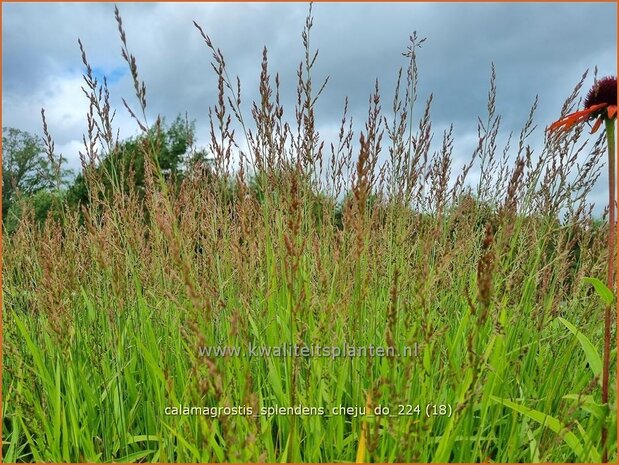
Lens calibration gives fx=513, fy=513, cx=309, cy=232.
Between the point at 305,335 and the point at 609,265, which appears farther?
the point at 305,335

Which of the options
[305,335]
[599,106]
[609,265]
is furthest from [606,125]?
[305,335]

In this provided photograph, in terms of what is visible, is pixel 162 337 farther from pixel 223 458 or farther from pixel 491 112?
pixel 491 112

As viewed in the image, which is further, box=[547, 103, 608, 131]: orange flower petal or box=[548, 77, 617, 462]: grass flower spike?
box=[547, 103, 608, 131]: orange flower petal

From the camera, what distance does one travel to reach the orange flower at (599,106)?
1.70 m

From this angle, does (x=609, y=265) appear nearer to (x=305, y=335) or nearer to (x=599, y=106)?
(x=599, y=106)

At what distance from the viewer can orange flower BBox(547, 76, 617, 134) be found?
5.58 feet

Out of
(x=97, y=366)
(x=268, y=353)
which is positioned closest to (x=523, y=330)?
→ (x=268, y=353)

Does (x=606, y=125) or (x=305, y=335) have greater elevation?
(x=606, y=125)

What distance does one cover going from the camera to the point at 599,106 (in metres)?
1.70

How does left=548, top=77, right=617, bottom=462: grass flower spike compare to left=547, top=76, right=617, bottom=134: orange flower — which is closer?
left=548, top=77, right=617, bottom=462: grass flower spike

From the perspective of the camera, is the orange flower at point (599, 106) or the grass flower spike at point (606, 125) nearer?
the grass flower spike at point (606, 125)

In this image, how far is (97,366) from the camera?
2047mm

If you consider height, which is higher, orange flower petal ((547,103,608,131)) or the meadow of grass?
orange flower petal ((547,103,608,131))

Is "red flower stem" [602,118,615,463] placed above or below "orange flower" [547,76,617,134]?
below
